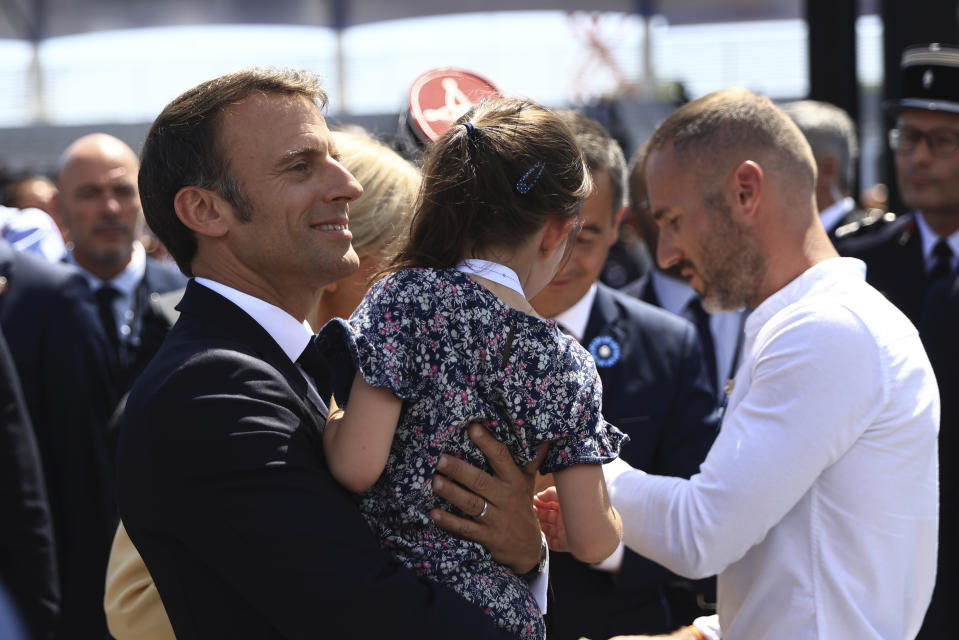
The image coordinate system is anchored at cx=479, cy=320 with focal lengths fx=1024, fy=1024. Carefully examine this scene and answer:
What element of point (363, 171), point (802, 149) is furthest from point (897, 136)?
point (363, 171)

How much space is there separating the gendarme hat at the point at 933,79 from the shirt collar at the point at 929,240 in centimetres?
51

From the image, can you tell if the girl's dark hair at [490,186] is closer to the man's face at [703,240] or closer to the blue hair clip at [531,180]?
the blue hair clip at [531,180]

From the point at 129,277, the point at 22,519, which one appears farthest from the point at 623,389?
the point at 129,277

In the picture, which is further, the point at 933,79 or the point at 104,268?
the point at 104,268

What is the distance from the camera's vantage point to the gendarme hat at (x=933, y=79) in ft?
14.4

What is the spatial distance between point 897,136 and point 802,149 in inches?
102

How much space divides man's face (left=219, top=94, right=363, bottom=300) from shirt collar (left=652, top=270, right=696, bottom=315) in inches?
99.6

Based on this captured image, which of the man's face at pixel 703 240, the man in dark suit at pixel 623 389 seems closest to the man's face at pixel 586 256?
the man in dark suit at pixel 623 389

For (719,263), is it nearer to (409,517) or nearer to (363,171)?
(363,171)

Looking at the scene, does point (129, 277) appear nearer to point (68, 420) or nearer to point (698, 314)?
point (68, 420)

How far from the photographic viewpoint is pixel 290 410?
179 cm

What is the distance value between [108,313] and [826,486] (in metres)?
3.56

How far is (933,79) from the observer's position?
4.43 m

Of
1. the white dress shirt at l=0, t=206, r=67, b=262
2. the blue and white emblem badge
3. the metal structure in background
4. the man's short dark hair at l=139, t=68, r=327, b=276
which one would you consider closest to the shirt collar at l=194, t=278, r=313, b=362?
the man's short dark hair at l=139, t=68, r=327, b=276
